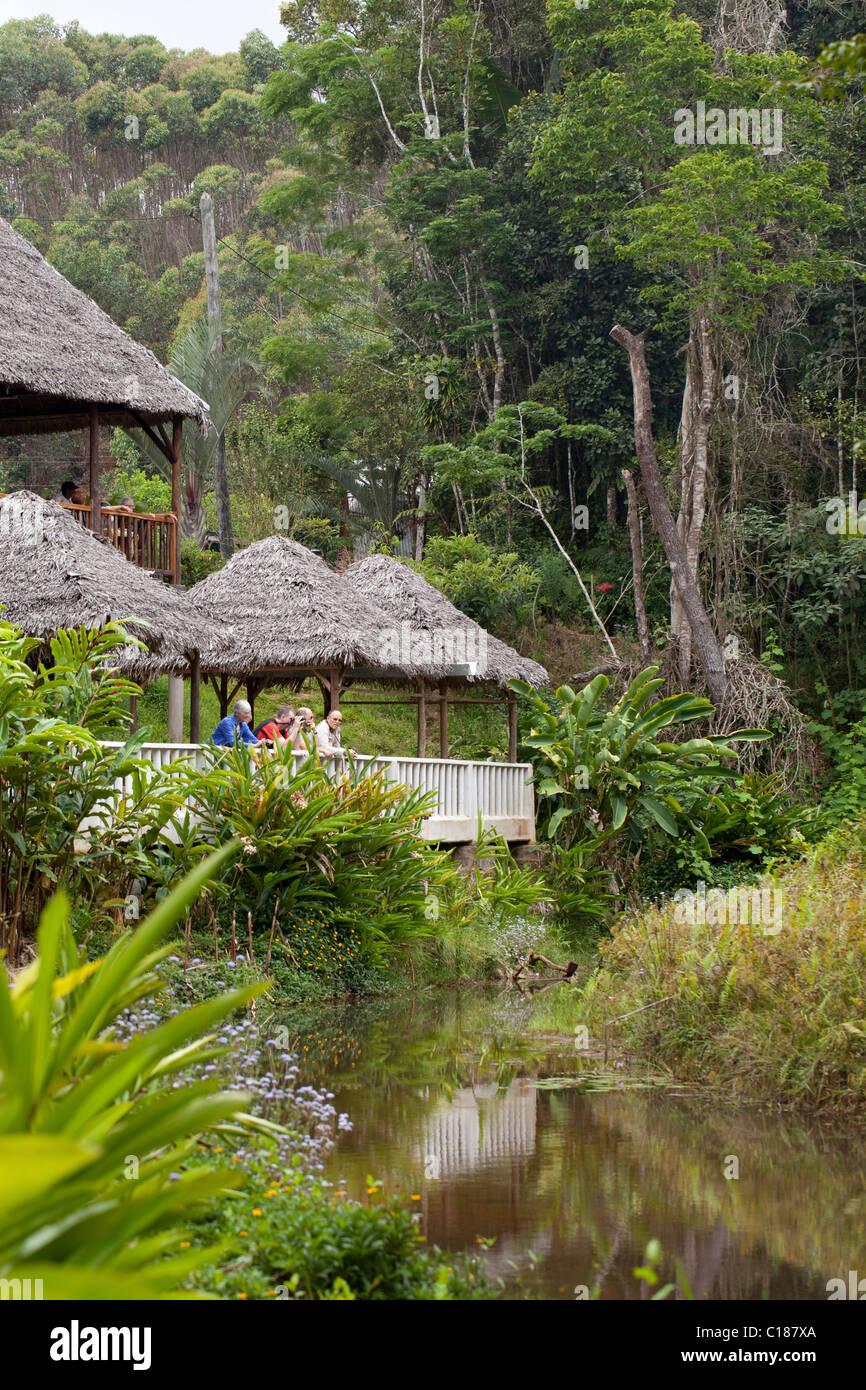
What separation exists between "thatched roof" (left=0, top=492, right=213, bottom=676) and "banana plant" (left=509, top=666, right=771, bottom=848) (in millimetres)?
4271

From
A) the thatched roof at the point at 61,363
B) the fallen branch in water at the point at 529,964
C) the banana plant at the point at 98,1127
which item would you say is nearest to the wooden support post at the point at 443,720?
the thatched roof at the point at 61,363

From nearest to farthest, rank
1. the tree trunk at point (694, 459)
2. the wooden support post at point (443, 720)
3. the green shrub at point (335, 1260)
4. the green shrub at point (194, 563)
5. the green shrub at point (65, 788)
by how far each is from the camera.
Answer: the green shrub at point (335, 1260)
the green shrub at point (65, 788)
the wooden support post at point (443, 720)
the tree trunk at point (694, 459)
the green shrub at point (194, 563)

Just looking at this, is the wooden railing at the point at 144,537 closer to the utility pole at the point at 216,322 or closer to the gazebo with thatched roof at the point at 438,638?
the gazebo with thatched roof at the point at 438,638

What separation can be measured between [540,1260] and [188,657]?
36.2ft

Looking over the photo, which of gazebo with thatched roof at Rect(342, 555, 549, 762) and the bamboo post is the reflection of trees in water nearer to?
gazebo with thatched roof at Rect(342, 555, 549, 762)

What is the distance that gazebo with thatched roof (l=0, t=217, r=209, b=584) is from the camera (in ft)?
51.6

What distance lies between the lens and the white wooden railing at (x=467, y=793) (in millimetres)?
13930

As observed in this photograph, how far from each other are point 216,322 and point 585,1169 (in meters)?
21.4

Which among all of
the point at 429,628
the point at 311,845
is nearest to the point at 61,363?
the point at 429,628

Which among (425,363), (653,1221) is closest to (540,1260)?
(653,1221)

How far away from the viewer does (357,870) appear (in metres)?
11.3

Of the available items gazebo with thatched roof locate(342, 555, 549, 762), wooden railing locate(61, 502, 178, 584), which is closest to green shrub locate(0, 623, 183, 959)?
gazebo with thatched roof locate(342, 555, 549, 762)

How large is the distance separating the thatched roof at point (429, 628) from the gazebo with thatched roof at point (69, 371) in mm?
2563
